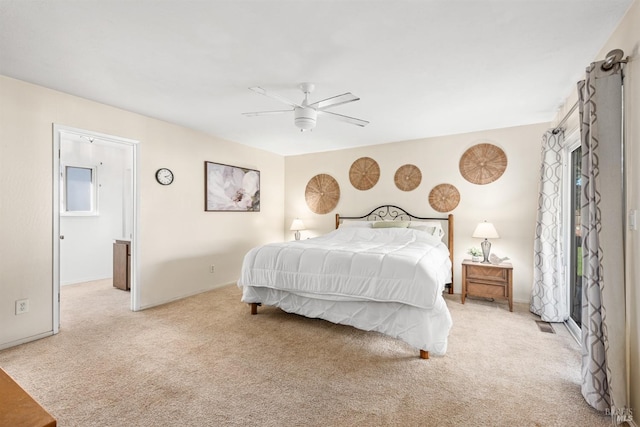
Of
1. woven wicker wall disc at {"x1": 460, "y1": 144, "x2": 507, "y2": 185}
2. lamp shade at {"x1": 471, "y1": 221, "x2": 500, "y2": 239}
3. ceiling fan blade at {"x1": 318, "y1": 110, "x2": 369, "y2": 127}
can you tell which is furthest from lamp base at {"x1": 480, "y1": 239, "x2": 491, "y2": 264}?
ceiling fan blade at {"x1": 318, "y1": 110, "x2": 369, "y2": 127}

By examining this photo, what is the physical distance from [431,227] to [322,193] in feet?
7.41

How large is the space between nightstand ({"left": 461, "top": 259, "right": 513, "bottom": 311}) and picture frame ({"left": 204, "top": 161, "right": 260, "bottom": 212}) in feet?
12.1

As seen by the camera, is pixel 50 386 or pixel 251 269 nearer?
pixel 50 386

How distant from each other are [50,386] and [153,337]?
0.85m

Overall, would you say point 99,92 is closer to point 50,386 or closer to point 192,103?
point 192,103

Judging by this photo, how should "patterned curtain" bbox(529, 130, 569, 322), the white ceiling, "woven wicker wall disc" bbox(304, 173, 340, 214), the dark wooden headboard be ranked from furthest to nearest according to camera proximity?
1. "woven wicker wall disc" bbox(304, 173, 340, 214)
2. the dark wooden headboard
3. "patterned curtain" bbox(529, 130, 569, 322)
4. the white ceiling

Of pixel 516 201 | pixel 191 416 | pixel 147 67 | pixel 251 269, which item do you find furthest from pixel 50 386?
pixel 516 201

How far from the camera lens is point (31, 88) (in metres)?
2.82

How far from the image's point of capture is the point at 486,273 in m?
3.80

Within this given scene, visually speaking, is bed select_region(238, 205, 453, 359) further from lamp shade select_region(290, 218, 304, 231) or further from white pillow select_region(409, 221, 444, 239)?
lamp shade select_region(290, 218, 304, 231)

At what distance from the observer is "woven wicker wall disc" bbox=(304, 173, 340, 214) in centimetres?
568

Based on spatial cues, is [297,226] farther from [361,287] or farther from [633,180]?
[633,180]

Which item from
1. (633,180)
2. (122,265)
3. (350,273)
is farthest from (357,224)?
(122,265)

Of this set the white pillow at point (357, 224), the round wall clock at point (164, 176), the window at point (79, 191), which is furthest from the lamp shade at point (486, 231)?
the window at point (79, 191)
